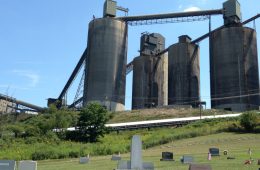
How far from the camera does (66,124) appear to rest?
82250 millimetres

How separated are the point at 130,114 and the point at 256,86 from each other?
37.1m

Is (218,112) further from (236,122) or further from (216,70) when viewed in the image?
(236,122)

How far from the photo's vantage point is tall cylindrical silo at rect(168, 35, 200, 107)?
131 m

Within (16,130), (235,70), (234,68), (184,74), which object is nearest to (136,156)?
(16,130)

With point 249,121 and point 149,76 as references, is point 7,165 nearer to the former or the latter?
point 249,121

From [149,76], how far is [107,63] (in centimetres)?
2696

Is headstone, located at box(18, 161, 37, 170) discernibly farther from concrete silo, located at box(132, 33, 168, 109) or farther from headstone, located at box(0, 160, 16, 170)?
concrete silo, located at box(132, 33, 168, 109)

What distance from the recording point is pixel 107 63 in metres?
121

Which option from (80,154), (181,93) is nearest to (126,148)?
(80,154)

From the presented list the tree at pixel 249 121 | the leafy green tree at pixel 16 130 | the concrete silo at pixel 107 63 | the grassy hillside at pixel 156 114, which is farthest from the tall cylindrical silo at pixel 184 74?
the leafy green tree at pixel 16 130

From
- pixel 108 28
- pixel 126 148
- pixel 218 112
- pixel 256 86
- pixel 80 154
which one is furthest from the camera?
pixel 108 28

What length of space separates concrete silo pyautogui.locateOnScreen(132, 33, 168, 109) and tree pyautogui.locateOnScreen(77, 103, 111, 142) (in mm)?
61777

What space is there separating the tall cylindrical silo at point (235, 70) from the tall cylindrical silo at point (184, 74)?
839cm

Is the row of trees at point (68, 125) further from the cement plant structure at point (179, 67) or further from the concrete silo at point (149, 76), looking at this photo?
the concrete silo at point (149, 76)
